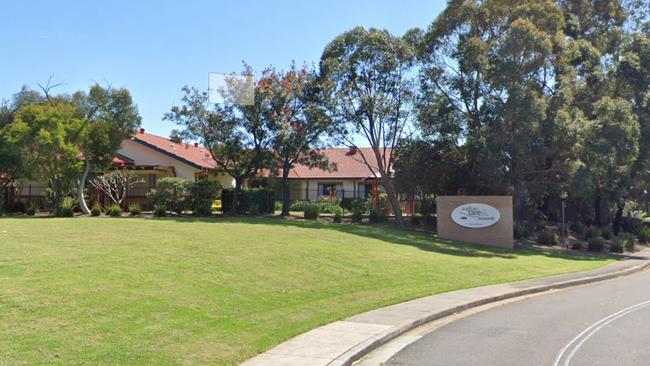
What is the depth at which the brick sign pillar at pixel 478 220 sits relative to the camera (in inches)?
1069

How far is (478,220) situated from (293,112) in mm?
11471

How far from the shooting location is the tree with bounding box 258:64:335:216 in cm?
3086

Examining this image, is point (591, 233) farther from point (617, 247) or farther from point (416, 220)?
point (416, 220)

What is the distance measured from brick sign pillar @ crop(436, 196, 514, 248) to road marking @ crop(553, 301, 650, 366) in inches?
542

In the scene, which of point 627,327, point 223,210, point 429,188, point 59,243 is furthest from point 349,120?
point 627,327

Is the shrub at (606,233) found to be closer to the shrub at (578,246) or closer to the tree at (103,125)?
the shrub at (578,246)

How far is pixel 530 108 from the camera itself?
86.0ft

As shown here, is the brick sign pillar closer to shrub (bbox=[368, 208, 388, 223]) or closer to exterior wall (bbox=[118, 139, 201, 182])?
shrub (bbox=[368, 208, 388, 223])

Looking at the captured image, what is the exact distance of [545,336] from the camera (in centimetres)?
955

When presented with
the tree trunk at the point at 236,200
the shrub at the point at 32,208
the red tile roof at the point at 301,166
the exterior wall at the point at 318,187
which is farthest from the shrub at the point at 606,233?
the shrub at the point at 32,208

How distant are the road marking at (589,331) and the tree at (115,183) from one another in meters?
25.6

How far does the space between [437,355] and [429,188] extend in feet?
84.5

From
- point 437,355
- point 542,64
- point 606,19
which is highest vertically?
point 606,19

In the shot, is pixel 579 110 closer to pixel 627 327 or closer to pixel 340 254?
pixel 340 254
